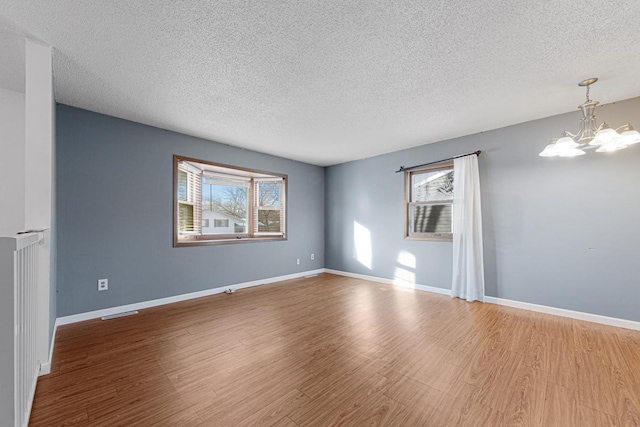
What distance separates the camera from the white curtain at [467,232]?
145 inches

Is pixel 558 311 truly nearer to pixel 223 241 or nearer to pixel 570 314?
pixel 570 314

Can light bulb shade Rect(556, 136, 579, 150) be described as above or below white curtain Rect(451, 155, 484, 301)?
above

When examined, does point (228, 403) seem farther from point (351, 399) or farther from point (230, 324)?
point (230, 324)

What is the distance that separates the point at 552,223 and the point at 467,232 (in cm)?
95

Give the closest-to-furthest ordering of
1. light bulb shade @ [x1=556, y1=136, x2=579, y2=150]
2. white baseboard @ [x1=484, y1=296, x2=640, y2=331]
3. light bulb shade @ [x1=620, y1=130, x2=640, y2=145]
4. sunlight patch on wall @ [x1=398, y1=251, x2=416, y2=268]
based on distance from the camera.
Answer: light bulb shade @ [x1=620, y1=130, x2=640, y2=145], light bulb shade @ [x1=556, y1=136, x2=579, y2=150], white baseboard @ [x1=484, y1=296, x2=640, y2=331], sunlight patch on wall @ [x1=398, y1=251, x2=416, y2=268]

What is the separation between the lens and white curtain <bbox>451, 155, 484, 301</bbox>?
3684mm

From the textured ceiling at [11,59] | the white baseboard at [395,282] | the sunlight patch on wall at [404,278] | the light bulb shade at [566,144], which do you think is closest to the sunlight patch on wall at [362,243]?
the white baseboard at [395,282]

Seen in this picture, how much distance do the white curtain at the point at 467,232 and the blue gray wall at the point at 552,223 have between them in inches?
5.5

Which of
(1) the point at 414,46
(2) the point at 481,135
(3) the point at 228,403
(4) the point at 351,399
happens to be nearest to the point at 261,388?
(3) the point at 228,403

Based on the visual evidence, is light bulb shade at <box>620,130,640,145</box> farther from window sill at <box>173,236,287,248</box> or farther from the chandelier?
window sill at <box>173,236,287,248</box>

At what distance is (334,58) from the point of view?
2.08 m

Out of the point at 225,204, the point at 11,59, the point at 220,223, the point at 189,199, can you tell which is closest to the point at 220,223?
the point at 220,223

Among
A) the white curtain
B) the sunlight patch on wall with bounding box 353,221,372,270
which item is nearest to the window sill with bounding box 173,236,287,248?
the sunlight patch on wall with bounding box 353,221,372,270

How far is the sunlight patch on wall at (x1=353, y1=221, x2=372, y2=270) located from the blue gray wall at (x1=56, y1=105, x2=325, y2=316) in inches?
91.0
